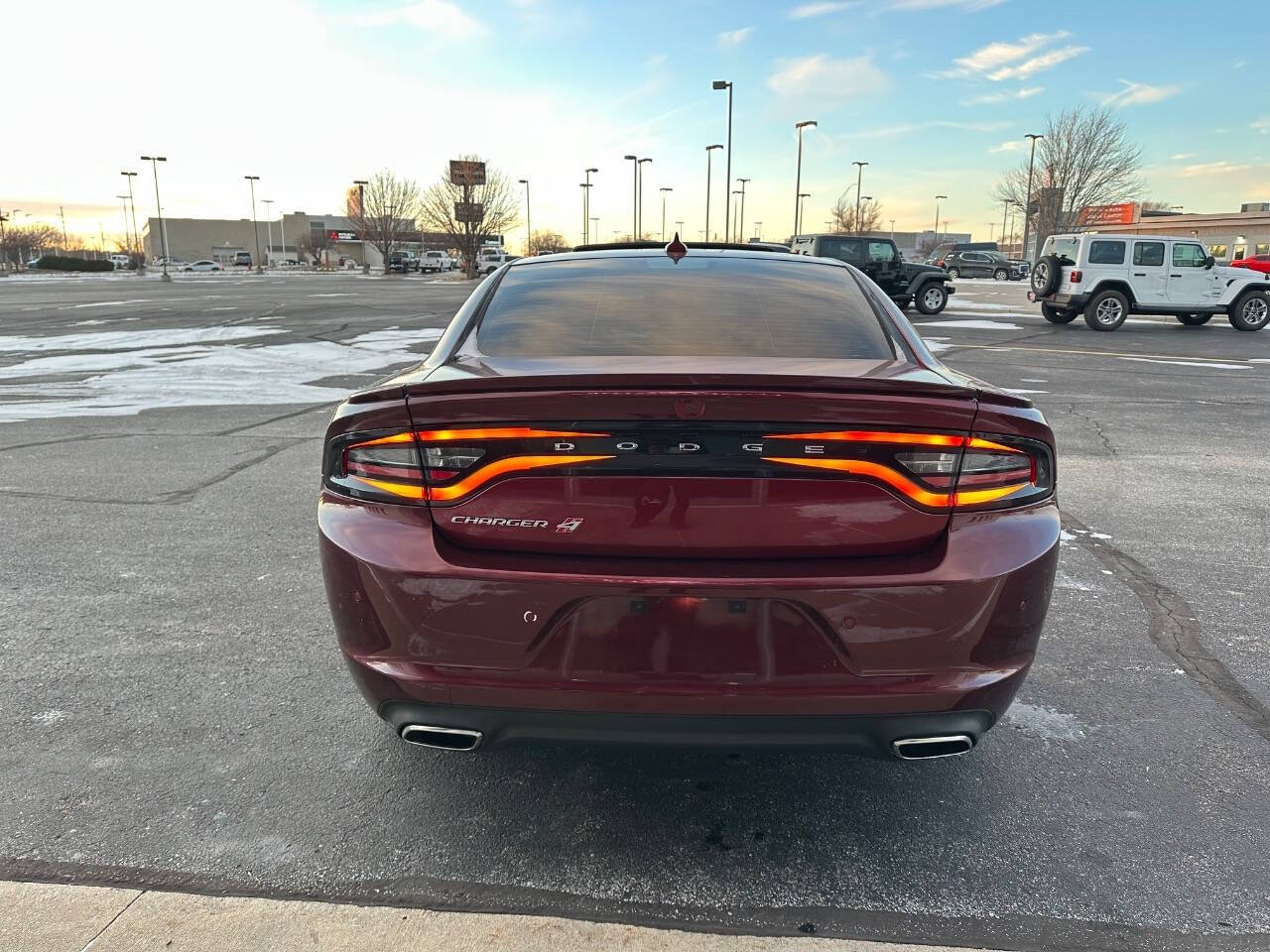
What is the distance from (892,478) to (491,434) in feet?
3.14

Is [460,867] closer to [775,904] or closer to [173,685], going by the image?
[775,904]

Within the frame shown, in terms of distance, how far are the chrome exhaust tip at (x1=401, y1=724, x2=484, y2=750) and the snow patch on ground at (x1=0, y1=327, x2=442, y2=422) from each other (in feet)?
26.0

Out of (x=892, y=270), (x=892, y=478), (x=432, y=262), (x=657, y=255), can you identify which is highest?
(x=432, y=262)

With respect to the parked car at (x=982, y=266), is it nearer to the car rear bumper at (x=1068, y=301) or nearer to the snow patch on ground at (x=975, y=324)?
the snow patch on ground at (x=975, y=324)

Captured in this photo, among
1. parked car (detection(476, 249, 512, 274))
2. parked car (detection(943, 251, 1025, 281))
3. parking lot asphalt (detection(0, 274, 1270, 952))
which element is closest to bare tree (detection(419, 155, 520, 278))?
parked car (detection(476, 249, 512, 274))

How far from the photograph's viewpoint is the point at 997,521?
2084mm

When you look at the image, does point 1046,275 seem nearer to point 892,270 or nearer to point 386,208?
point 892,270

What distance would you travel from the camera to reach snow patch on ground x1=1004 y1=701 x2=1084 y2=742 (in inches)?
114

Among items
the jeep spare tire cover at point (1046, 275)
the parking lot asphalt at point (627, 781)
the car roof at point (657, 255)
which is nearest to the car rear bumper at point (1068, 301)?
the jeep spare tire cover at point (1046, 275)

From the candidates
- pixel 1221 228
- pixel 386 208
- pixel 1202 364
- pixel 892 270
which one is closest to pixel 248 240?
pixel 386 208

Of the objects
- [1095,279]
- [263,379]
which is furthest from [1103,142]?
[263,379]

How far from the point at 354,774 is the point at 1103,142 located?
170ft

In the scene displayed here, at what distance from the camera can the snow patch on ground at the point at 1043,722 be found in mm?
2891

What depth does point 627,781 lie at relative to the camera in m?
2.64
